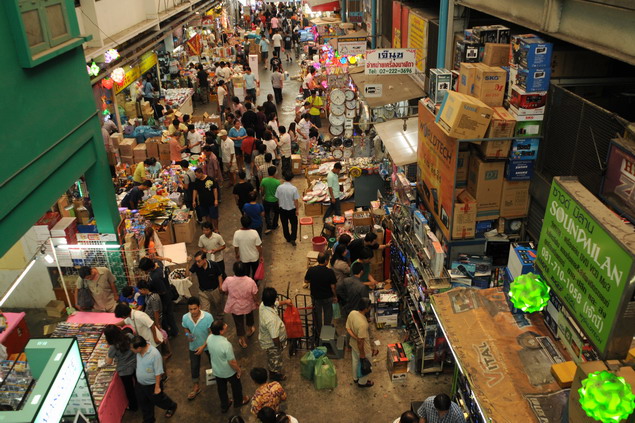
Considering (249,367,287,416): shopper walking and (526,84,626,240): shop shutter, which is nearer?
(526,84,626,240): shop shutter

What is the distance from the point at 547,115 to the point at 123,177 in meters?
10.5

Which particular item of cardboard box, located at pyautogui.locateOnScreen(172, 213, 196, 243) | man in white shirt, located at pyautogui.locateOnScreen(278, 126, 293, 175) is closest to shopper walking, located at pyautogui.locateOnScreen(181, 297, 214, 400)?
cardboard box, located at pyautogui.locateOnScreen(172, 213, 196, 243)

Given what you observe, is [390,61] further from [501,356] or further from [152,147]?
[152,147]

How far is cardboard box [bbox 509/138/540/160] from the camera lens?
6.65 metres

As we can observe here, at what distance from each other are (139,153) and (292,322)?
28.4ft

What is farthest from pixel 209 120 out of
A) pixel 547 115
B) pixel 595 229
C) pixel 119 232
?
pixel 595 229

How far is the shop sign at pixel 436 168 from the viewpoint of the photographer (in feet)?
23.2

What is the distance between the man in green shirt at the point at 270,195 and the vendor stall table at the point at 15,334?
518 centimetres

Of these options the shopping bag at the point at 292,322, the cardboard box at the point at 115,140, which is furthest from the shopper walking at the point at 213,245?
the cardboard box at the point at 115,140

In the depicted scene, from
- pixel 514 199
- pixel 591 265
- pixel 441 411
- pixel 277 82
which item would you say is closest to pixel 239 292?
pixel 441 411

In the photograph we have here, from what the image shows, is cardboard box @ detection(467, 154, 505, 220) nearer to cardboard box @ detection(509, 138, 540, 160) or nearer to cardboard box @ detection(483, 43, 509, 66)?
cardboard box @ detection(509, 138, 540, 160)

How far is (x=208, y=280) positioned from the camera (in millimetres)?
8273

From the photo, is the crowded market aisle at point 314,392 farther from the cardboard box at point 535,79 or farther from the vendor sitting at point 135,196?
the cardboard box at point 535,79

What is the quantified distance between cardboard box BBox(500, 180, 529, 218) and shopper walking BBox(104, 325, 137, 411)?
5.33 m
